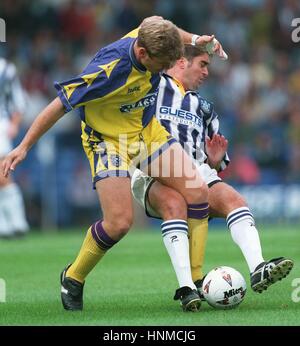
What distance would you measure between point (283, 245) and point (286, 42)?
830 centimetres

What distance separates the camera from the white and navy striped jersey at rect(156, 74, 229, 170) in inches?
285

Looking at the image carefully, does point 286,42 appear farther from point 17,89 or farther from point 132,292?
point 132,292

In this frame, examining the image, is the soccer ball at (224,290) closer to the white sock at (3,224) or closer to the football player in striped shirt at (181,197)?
the football player in striped shirt at (181,197)

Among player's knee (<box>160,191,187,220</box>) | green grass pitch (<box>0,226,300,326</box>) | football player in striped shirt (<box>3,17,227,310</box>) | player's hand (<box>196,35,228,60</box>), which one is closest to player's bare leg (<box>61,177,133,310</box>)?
football player in striped shirt (<box>3,17,227,310</box>)

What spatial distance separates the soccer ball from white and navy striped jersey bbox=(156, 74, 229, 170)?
43.9 inches

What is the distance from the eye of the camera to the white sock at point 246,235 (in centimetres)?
656

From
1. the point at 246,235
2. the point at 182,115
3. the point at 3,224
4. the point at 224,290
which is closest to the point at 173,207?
the point at 246,235

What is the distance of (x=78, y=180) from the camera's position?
53.1ft

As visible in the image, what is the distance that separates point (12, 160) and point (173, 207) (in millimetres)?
1132

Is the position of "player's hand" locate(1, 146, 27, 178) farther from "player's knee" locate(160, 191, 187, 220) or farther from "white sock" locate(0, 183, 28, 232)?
"white sock" locate(0, 183, 28, 232)

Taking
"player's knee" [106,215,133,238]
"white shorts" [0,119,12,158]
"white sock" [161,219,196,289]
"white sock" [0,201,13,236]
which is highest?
"white shorts" [0,119,12,158]

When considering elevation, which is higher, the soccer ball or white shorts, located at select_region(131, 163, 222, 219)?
white shorts, located at select_region(131, 163, 222, 219)

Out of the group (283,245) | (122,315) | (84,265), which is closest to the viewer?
(122,315)
